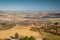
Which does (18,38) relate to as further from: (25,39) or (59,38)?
(59,38)

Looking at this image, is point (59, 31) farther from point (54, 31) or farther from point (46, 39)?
point (46, 39)

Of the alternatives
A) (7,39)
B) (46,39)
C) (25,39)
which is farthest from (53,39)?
(7,39)

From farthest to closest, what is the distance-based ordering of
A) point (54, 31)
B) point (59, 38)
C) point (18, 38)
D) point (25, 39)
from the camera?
point (54, 31), point (59, 38), point (18, 38), point (25, 39)

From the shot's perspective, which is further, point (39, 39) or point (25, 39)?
point (39, 39)

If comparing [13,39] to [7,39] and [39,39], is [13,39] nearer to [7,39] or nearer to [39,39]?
[7,39]

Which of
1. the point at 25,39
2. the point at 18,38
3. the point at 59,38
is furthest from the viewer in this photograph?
the point at 59,38

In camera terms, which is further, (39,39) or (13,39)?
(39,39)

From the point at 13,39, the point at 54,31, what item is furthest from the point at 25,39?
the point at 54,31

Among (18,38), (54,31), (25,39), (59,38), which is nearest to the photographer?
(25,39)
